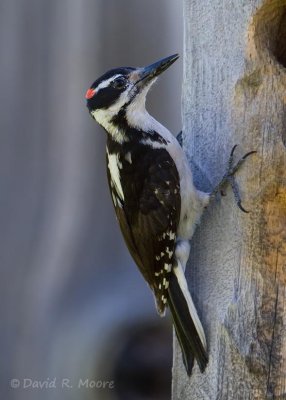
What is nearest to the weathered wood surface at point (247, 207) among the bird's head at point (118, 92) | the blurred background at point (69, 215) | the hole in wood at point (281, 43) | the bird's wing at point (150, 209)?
the hole in wood at point (281, 43)

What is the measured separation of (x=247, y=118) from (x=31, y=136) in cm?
130

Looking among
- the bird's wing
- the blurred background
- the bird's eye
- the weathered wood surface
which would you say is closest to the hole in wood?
the weathered wood surface

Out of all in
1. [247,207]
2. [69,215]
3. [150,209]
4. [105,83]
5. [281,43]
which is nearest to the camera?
[247,207]

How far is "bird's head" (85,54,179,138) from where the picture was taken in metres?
3.11

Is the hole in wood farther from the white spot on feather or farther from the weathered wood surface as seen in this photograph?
the white spot on feather

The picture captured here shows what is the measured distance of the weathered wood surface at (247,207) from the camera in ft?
8.62

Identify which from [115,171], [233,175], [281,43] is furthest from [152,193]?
[281,43]

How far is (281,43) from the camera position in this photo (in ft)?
9.07

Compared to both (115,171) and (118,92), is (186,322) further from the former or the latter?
(118,92)

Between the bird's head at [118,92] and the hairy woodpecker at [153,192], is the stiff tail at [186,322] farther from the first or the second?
the bird's head at [118,92]

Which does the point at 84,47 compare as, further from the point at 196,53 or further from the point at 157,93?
the point at 196,53

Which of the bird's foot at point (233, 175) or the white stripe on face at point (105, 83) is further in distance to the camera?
the white stripe on face at point (105, 83)

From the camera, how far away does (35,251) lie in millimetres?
3543

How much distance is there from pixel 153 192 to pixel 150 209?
0.06 meters
